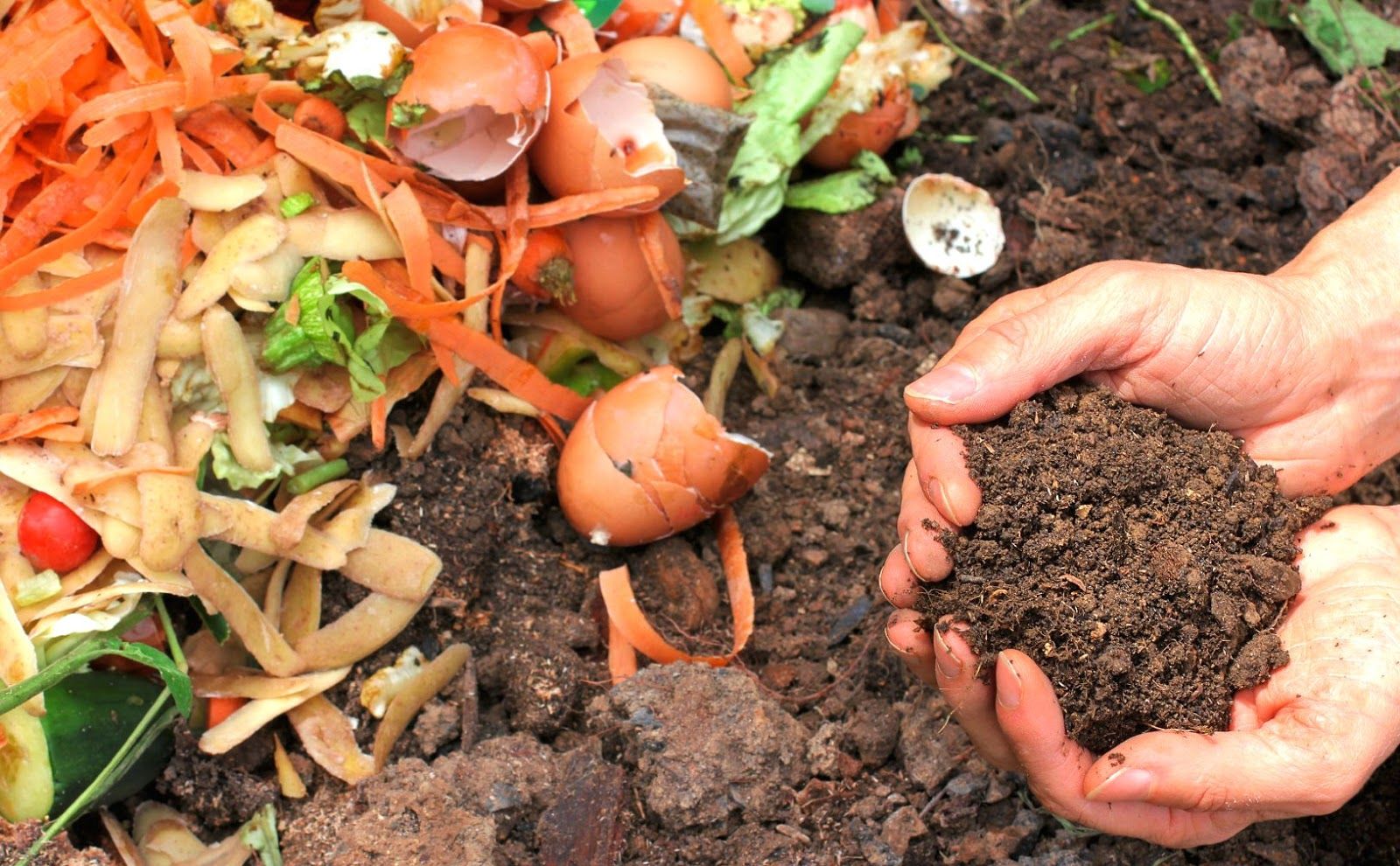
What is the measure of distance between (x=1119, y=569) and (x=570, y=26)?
1.40 metres

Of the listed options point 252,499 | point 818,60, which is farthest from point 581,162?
point 252,499

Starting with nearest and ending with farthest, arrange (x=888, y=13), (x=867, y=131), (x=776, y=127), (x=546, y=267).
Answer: (x=546, y=267) → (x=776, y=127) → (x=867, y=131) → (x=888, y=13)

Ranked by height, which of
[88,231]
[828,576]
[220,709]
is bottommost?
[828,576]

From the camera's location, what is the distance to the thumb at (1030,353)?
178 cm

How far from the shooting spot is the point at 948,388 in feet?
5.83

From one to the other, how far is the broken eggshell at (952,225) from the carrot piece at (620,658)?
1.03 m

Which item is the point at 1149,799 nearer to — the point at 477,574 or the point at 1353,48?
the point at 477,574

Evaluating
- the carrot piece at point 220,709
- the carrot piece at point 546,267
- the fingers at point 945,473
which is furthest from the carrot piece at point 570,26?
the carrot piece at point 220,709

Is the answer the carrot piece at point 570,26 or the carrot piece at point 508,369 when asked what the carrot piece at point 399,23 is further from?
the carrot piece at point 508,369

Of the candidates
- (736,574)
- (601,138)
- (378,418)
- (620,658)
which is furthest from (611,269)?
(620,658)

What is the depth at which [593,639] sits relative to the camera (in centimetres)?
224

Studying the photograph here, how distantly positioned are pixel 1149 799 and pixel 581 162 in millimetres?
1377

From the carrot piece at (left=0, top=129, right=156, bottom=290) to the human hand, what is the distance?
142cm

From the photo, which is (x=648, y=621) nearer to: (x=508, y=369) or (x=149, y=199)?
(x=508, y=369)
